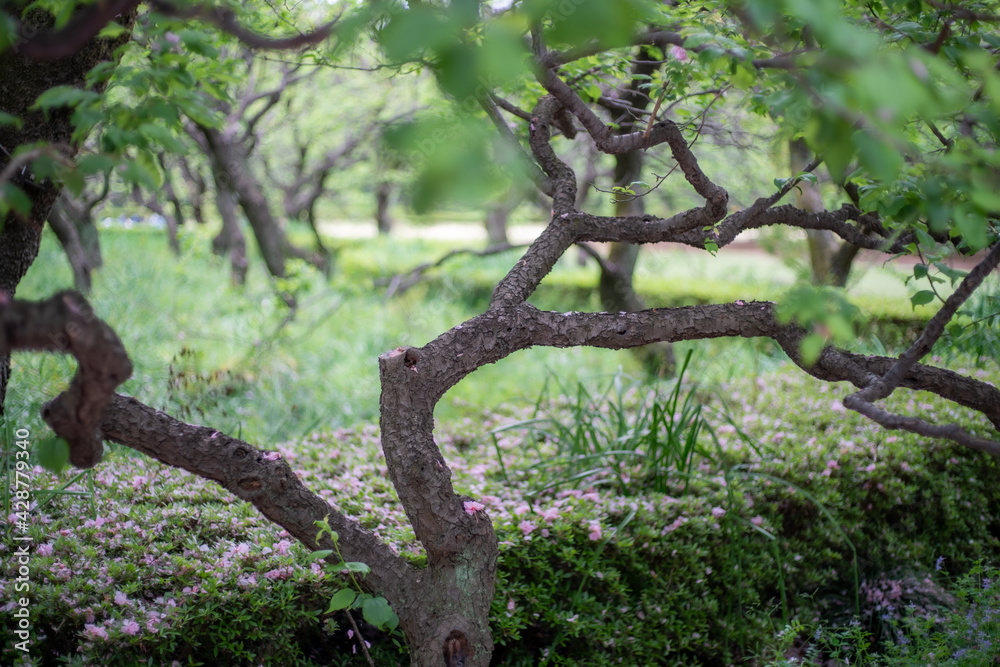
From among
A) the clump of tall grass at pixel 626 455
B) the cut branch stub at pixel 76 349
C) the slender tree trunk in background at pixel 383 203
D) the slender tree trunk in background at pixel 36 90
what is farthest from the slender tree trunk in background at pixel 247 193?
the slender tree trunk in background at pixel 383 203

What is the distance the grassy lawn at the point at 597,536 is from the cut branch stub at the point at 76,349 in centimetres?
66

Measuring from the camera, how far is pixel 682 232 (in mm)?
2205

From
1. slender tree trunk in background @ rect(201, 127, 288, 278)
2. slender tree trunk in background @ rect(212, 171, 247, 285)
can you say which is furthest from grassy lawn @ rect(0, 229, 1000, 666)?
slender tree trunk in background @ rect(212, 171, 247, 285)

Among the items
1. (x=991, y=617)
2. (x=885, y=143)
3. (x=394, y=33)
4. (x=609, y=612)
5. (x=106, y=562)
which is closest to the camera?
(x=394, y=33)

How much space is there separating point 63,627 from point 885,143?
217cm

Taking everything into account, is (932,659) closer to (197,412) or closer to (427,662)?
(427,662)

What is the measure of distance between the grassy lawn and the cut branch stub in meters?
0.66

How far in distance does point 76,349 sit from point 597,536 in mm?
1651

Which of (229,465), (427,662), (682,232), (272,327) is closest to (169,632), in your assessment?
(229,465)

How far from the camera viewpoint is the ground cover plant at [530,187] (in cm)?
89

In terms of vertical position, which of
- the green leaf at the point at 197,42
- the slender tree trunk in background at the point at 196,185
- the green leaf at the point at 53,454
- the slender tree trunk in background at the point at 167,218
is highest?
the slender tree trunk in background at the point at 196,185

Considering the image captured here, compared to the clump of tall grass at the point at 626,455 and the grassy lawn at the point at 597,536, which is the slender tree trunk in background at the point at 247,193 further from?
the clump of tall grass at the point at 626,455

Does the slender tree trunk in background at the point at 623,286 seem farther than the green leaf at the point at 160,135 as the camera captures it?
Yes

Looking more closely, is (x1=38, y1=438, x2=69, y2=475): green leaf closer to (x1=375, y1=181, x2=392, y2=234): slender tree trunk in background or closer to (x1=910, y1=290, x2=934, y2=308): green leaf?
(x1=910, y1=290, x2=934, y2=308): green leaf
